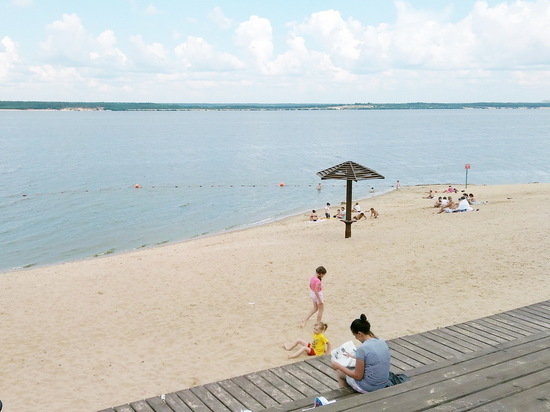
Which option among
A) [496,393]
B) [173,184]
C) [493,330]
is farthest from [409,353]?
[173,184]

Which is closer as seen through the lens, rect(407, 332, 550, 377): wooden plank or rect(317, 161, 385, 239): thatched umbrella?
rect(407, 332, 550, 377): wooden plank

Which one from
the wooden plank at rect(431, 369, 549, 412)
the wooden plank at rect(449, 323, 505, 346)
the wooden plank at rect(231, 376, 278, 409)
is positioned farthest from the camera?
the wooden plank at rect(449, 323, 505, 346)

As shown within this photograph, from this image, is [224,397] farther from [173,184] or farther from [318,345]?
[173,184]

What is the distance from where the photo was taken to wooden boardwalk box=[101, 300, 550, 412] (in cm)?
473

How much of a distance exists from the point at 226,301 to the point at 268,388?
18.7 ft

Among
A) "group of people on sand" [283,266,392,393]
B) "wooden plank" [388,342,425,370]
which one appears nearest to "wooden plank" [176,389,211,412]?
"group of people on sand" [283,266,392,393]

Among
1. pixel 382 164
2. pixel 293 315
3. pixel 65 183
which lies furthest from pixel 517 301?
pixel 382 164

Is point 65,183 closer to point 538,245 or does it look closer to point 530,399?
point 538,245

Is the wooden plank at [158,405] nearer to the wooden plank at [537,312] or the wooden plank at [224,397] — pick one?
the wooden plank at [224,397]

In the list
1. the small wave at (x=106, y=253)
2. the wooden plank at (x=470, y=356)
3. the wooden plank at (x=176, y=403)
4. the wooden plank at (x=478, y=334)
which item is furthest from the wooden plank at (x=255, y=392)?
the small wave at (x=106, y=253)

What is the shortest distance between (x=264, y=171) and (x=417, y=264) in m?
39.8

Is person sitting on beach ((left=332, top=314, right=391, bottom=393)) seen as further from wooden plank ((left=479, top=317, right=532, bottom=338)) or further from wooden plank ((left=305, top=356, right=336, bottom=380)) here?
wooden plank ((left=479, top=317, right=532, bottom=338))

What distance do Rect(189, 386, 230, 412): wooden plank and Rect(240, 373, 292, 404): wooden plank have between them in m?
0.58

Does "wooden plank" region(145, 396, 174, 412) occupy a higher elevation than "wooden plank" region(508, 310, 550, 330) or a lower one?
lower
